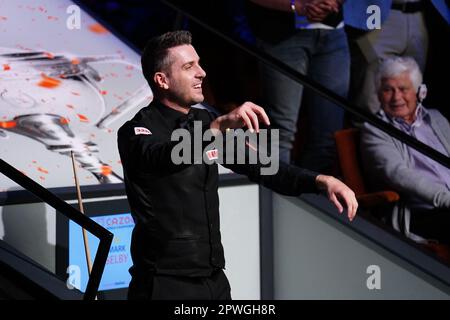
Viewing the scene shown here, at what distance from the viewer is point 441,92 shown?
4770 millimetres

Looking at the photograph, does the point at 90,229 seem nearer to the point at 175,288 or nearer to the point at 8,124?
the point at 175,288

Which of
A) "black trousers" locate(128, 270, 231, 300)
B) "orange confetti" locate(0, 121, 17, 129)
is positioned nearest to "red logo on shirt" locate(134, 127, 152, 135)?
"black trousers" locate(128, 270, 231, 300)

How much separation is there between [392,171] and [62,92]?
1755 millimetres

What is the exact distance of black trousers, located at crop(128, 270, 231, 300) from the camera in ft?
8.65

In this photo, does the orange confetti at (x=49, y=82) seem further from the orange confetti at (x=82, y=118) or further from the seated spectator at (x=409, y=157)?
the seated spectator at (x=409, y=157)

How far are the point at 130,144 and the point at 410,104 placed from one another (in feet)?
7.79

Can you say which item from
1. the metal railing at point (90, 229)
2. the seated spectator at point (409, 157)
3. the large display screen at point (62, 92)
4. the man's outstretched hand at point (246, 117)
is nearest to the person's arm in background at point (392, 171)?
the seated spectator at point (409, 157)

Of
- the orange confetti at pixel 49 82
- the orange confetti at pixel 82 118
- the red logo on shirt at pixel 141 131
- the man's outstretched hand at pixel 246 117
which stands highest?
the man's outstretched hand at pixel 246 117

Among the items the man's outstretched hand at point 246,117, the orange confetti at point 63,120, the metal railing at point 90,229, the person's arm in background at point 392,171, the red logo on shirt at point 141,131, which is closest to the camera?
the man's outstretched hand at point 246,117

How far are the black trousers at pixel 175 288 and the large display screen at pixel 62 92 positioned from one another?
3.60 feet

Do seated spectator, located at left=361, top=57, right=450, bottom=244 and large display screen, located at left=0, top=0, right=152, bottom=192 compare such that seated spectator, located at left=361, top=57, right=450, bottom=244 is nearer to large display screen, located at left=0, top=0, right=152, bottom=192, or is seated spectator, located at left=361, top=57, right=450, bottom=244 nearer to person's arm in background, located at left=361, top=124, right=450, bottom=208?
person's arm in background, located at left=361, top=124, right=450, bottom=208

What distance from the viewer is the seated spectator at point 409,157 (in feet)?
14.0
